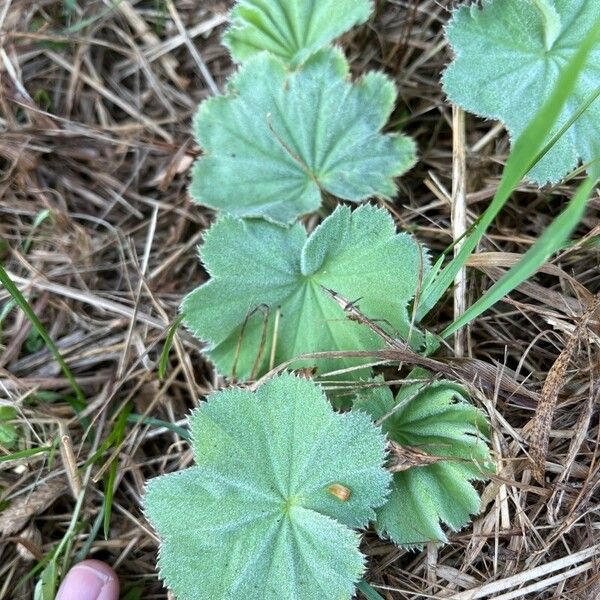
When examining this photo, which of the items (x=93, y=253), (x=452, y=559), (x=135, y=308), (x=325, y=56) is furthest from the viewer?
(x=93, y=253)

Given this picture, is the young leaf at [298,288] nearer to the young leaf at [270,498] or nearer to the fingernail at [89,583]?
the young leaf at [270,498]

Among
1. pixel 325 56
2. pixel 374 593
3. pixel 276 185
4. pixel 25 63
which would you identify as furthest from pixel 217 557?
pixel 25 63

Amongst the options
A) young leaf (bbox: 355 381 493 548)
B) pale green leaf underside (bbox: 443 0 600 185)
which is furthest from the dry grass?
pale green leaf underside (bbox: 443 0 600 185)

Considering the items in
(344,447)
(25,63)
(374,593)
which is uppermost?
(25,63)

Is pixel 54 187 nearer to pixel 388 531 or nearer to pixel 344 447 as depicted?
pixel 344 447

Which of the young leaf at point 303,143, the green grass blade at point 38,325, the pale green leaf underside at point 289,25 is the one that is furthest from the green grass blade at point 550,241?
the green grass blade at point 38,325

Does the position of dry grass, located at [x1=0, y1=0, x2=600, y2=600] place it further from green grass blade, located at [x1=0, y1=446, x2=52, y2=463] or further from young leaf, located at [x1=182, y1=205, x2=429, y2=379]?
young leaf, located at [x1=182, y1=205, x2=429, y2=379]
